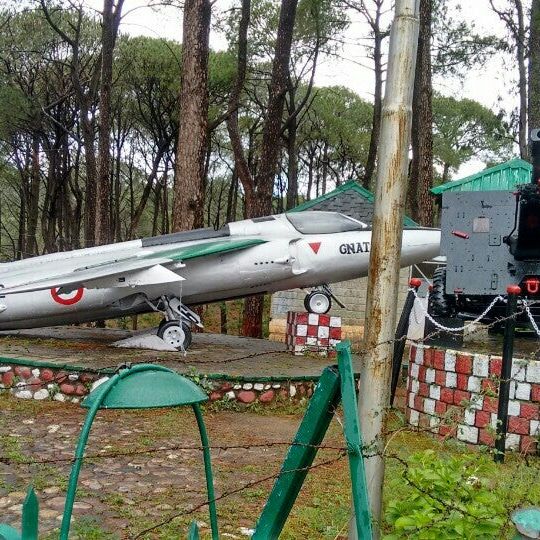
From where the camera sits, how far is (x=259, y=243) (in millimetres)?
10125

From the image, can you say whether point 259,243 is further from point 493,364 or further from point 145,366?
point 145,366

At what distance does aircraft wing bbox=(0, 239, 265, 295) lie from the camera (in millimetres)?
9062

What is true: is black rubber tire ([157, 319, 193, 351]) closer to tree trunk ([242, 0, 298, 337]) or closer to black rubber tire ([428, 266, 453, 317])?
black rubber tire ([428, 266, 453, 317])

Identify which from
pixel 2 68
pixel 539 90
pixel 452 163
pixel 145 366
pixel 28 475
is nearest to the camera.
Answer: pixel 145 366

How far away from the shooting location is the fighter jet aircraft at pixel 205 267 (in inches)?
387

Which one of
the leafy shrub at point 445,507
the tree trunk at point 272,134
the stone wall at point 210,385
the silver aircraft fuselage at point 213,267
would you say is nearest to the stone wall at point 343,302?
the tree trunk at point 272,134

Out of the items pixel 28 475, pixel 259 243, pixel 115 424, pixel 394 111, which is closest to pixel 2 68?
pixel 259 243

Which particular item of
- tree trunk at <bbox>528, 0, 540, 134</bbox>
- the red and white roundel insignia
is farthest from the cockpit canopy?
tree trunk at <bbox>528, 0, 540, 134</bbox>

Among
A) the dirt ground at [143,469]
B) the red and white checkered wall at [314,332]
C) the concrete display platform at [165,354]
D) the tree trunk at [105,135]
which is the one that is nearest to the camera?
the dirt ground at [143,469]

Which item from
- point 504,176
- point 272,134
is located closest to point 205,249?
point 272,134

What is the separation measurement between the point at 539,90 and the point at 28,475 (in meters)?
13.4

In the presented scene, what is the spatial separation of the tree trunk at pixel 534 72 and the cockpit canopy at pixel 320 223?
6118mm

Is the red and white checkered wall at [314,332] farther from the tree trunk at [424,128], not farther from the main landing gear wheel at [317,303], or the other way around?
the tree trunk at [424,128]

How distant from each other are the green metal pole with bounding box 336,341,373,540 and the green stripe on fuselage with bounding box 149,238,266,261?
703 centimetres
